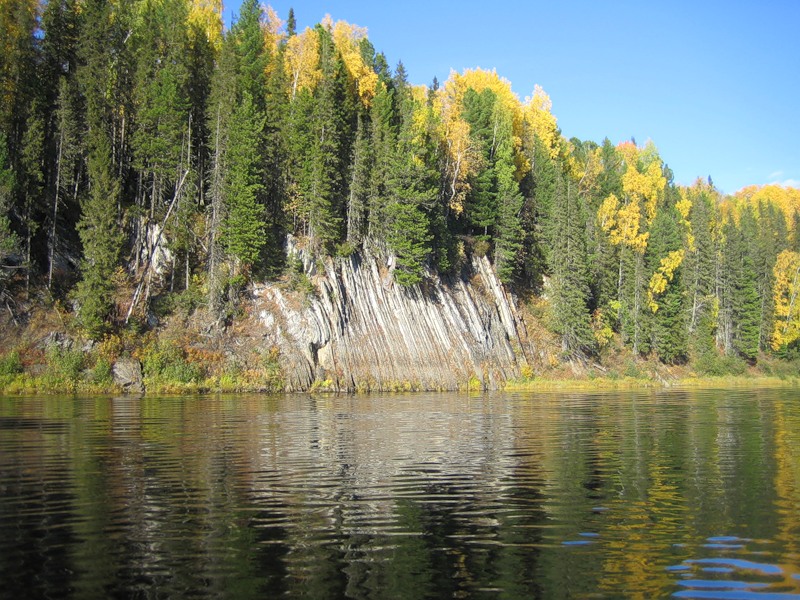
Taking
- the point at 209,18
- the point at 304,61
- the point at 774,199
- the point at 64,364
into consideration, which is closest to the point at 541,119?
the point at 304,61

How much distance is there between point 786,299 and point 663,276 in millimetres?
35905

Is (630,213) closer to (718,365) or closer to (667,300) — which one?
(667,300)

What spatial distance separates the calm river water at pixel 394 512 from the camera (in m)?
9.08

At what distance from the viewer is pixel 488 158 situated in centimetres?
7512

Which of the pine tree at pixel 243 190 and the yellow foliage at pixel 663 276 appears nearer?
the pine tree at pixel 243 190

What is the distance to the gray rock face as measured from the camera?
5272cm

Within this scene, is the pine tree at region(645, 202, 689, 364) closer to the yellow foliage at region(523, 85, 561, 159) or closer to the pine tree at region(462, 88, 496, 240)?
the yellow foliage at region(523, 85, 561, 159)

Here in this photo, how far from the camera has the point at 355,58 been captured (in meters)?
69.5

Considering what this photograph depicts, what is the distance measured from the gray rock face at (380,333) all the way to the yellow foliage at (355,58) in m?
19.9

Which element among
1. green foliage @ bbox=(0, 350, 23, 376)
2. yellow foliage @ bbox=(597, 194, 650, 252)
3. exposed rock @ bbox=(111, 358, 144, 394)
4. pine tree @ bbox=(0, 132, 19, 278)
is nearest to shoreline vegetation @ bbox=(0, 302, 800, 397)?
green foliage @ bbox=(0, 350, 23, 376)

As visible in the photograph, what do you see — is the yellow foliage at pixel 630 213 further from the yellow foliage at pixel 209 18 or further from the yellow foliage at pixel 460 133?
the yellow foliage at pixel 209 18

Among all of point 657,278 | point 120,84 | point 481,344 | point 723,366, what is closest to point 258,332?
point 481,344

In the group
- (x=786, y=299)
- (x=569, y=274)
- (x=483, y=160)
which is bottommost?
(x=786, y=299)

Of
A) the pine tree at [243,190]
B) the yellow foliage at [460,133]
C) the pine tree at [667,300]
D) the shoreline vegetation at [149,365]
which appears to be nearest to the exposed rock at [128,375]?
the shoreline vegetation at [149,365]
